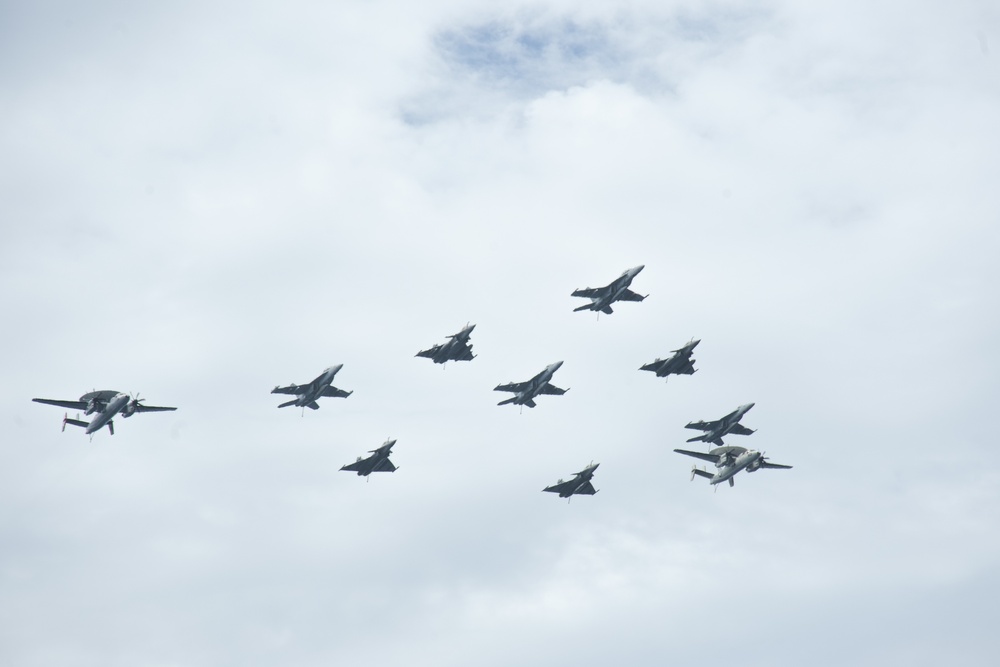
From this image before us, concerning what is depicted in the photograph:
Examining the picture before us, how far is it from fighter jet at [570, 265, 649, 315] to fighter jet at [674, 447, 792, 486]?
66.1 ft

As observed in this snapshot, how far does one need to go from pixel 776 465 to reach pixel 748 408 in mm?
8123

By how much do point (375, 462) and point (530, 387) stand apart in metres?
20.9

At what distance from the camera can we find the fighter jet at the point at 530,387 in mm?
144500

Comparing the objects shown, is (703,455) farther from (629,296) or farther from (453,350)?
(453,350)

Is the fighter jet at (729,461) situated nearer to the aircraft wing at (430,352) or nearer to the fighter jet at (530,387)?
the fighter jet at (530,387)

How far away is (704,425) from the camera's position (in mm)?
149250

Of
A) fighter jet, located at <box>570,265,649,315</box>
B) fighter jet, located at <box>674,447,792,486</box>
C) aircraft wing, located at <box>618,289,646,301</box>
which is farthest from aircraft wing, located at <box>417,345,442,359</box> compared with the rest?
fighter jet, located at <box>674,447,792,486</box>

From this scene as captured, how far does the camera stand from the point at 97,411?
132 meters

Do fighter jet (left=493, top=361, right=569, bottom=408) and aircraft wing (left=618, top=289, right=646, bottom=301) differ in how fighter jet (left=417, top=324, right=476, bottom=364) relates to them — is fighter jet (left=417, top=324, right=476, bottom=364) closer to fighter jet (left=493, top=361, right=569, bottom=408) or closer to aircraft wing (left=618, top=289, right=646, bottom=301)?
fighter jet (left=493, top=361, right=569, bottom=408)

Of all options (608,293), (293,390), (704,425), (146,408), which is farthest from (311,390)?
(704,425)

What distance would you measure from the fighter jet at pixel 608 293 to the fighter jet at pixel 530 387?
26.6 feet

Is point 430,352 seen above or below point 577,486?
above

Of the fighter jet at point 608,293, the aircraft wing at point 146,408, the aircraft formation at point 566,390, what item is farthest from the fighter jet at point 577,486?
the aircraft wing at point 146,408

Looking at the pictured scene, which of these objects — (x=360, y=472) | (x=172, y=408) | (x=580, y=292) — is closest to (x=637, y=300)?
(x=580, y=292)
